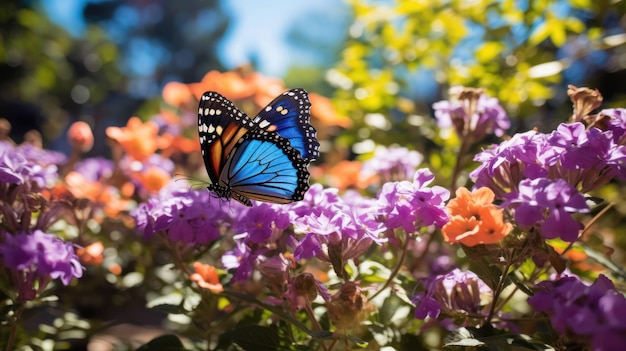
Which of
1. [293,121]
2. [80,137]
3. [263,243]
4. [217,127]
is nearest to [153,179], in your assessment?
[80,137]

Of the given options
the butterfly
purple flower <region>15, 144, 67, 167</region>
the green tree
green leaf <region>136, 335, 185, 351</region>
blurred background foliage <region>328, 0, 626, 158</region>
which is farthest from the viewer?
the green tree

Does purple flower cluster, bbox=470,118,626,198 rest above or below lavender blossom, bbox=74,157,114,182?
below

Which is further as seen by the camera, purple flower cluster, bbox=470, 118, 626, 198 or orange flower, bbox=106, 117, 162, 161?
orange flower, bbox=106, 117, 162, 161

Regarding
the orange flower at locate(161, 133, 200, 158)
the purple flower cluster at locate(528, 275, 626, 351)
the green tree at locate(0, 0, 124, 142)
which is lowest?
the purple flower cluster at locate(528, 275, 626, 351)

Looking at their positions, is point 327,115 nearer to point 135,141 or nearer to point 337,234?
point 135,141

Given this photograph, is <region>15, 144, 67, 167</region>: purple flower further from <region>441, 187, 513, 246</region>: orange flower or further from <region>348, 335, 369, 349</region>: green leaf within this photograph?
<region>441, 187, 513, 246</region>: orange flower

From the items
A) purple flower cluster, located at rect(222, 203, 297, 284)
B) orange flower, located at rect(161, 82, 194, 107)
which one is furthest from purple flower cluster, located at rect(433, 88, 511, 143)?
orange flower, located at rect(161, 82, 194, 107)

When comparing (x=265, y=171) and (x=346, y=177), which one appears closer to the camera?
(x=265, y=171)
